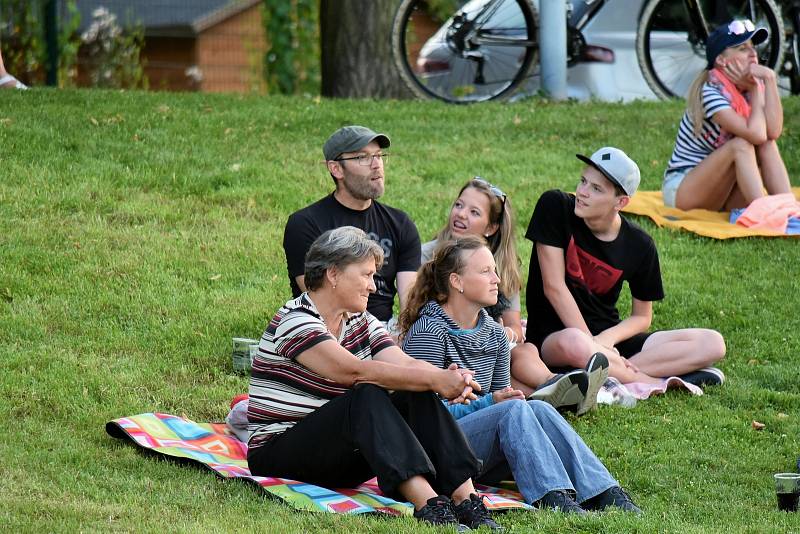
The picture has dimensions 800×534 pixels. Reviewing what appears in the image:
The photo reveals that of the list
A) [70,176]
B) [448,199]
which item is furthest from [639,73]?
[70,176]

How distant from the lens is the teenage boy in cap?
6.60m

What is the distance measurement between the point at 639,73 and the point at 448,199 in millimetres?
4386

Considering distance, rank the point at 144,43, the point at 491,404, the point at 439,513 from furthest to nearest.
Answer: the point at 144,43 < the point at 491,404 < the point at 439,513

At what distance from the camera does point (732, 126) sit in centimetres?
886

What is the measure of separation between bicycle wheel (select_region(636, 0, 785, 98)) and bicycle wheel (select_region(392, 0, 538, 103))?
1072 mm

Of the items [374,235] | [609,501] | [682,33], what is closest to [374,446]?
[609,501]

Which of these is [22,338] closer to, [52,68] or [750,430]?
[750,430]

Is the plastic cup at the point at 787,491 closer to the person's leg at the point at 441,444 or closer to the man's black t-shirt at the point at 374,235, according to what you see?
the person's leg at the point at 441,444

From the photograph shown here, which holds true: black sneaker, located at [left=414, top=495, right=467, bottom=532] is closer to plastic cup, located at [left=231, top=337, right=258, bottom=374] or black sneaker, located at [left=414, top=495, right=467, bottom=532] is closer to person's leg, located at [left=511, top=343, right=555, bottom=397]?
person's leg, located at [left=511, top=343, right=555, bottom=397]

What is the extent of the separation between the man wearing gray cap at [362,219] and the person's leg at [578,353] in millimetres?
821

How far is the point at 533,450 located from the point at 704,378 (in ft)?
6.93

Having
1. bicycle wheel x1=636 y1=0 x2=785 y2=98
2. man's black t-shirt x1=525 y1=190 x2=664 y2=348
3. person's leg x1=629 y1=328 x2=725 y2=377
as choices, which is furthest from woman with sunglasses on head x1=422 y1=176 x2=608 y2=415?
bicycle wheel x1=636 y1=0 x2=785 y2=98

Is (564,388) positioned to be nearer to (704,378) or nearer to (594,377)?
(594,377)

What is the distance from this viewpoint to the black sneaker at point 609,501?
16.4ft
